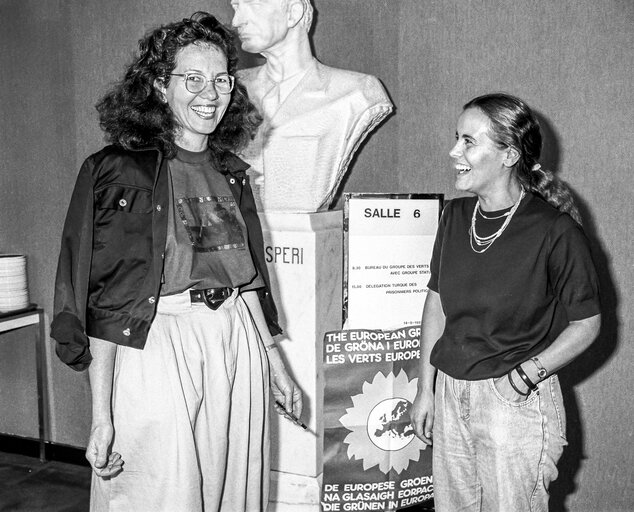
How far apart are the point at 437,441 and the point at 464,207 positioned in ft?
2.03

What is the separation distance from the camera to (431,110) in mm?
2785

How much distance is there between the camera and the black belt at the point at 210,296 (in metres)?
1.43

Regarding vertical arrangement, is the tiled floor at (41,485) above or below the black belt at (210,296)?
below

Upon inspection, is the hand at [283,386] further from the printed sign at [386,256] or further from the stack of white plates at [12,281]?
the stack of white plates at [12,281]

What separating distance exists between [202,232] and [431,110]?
162 centimetres

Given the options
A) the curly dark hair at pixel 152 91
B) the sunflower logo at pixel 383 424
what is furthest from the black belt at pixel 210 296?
the sunflower logo at pixel 383 424

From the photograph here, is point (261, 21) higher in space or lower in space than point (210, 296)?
higher

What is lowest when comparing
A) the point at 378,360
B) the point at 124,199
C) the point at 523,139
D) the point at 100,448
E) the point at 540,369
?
the point at 378,360

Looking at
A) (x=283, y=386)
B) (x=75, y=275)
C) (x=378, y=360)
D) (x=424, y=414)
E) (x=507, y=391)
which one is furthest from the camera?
(x=378, y=360)

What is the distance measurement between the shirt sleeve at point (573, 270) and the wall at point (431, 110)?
1094 millimetres

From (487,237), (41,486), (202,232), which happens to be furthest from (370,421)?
(41,486)

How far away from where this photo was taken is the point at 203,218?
146 cm

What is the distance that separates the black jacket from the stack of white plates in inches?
70.5

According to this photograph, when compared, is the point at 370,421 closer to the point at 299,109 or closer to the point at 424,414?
the point at 424,414
